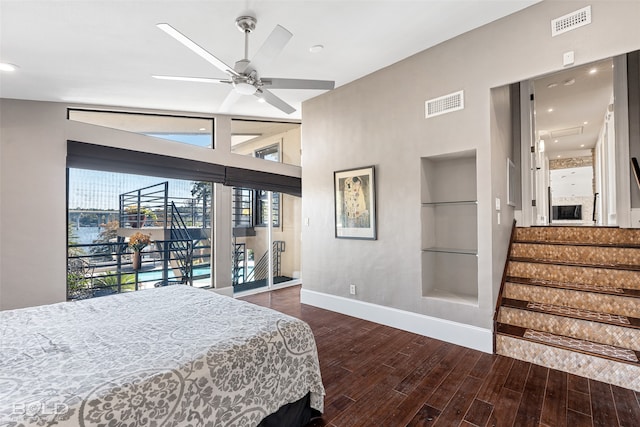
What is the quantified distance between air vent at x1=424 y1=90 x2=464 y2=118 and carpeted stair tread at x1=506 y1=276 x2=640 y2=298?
197 centimetres

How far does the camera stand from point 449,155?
324 cm

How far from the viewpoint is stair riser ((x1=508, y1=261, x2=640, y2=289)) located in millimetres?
2854

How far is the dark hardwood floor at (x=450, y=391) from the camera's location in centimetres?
190

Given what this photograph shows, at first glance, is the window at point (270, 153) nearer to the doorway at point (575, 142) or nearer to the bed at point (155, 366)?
the bed at point (155, 366)

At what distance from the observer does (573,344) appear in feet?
8.18

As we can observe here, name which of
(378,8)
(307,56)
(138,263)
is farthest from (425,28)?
(138,263)

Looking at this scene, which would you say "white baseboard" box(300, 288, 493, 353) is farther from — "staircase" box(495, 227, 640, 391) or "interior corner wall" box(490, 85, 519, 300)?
Result: "interior corner wall" box(490, 85, 519, 300)

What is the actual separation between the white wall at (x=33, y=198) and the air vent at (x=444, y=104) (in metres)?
3.79

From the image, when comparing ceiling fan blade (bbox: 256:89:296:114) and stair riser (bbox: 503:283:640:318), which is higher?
ceiling fan blade (bbox: 256:89:296:114)

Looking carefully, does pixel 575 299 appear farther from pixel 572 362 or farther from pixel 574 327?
pixel 572 362

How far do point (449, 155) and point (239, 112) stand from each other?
308 centimetres

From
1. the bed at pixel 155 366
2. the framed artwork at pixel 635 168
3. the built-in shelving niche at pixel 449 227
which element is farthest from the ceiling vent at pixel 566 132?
the bed at pixel 155 366

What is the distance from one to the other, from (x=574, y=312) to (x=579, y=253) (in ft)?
3.15

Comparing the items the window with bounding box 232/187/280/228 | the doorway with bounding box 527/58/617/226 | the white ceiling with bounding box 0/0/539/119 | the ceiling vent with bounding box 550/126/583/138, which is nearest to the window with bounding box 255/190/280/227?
the window with bounding box 232/187/280/228
